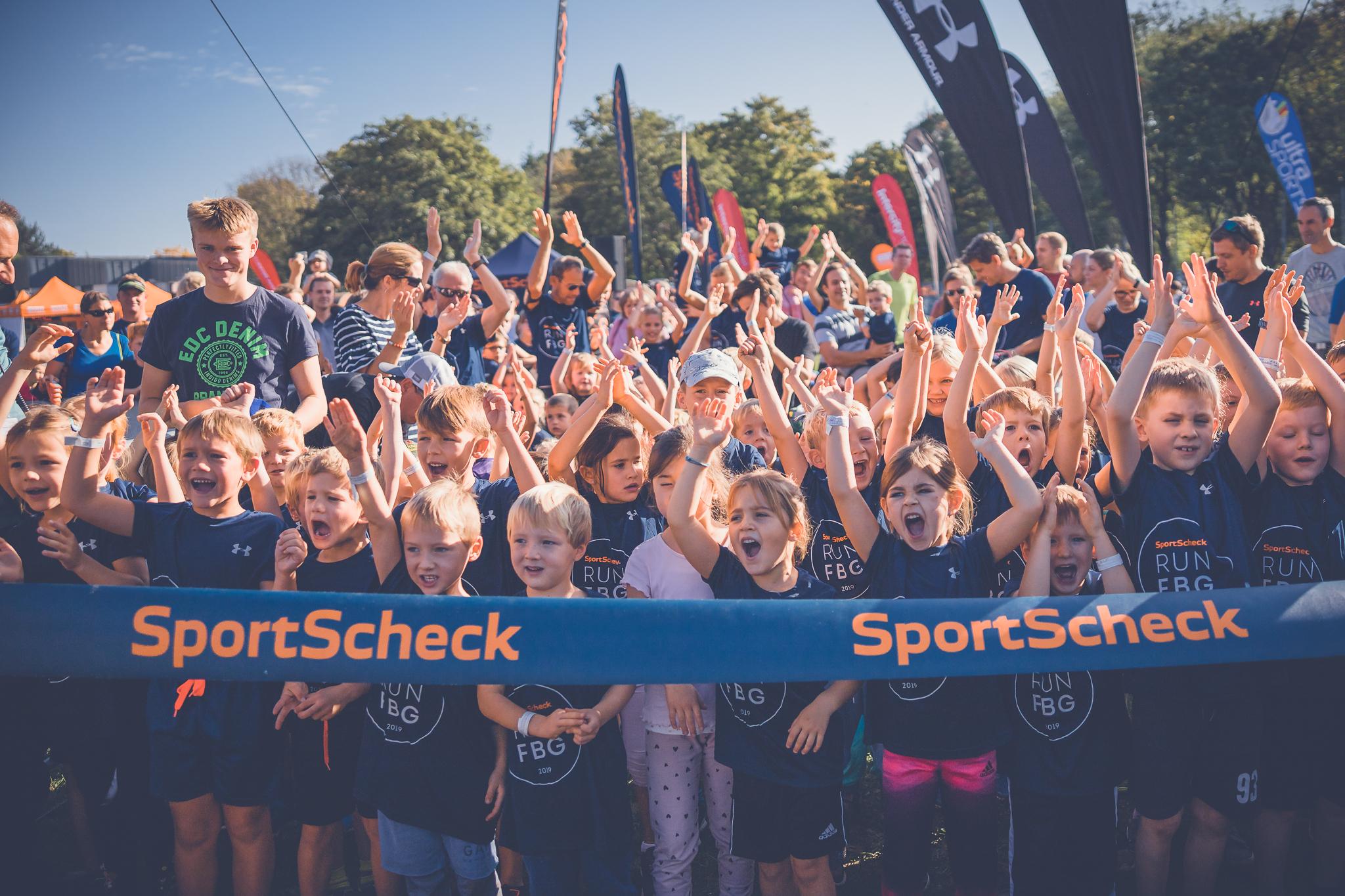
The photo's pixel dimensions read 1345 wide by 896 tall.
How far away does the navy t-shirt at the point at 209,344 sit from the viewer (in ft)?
12.9

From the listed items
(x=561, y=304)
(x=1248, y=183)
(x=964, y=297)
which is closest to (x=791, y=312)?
(x=561, y=304)

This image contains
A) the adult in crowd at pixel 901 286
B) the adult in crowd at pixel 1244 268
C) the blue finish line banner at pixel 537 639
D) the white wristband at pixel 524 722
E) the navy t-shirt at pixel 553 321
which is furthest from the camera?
the adult in crowd at pixel 901 286

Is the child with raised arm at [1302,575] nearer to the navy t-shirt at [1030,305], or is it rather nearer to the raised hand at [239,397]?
the navy t-shirt at [1030,305]

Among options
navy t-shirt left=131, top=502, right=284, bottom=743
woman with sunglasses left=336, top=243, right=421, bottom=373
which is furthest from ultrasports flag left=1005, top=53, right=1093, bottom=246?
navy t-shirt left=131, top=502, right=284, bottom=743

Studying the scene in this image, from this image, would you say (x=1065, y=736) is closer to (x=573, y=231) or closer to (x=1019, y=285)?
(x=1019, y=285)

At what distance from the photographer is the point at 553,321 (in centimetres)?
763

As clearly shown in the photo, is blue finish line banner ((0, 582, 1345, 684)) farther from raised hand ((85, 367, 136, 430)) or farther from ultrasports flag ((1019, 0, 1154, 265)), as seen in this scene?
ultrasports flag ((1019, 0, 1154, 265))

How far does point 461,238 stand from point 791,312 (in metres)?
37.3

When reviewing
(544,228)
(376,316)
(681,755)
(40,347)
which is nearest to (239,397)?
(40,347)

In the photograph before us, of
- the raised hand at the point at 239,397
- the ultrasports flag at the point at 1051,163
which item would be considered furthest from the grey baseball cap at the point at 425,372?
the ultrasports flag at the point at 1051,163

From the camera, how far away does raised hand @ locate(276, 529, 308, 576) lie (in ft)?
9.84

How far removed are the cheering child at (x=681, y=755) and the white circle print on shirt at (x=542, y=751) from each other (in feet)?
1.20

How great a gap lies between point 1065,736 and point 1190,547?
797mm

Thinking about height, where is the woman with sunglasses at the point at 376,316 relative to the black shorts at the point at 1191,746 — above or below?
above
